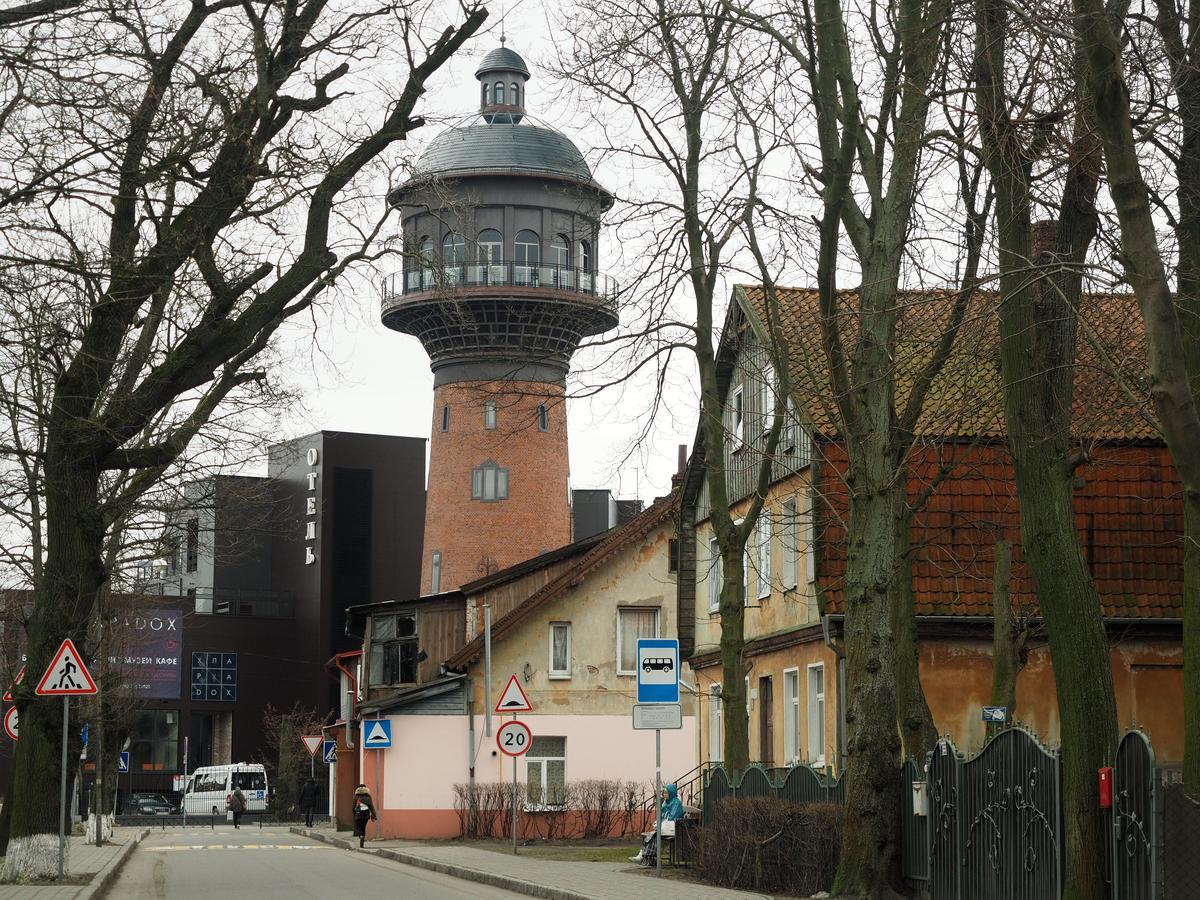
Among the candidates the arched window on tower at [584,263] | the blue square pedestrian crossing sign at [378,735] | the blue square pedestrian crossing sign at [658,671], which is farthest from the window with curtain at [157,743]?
the blue square pedestrian crossing sign at [658,671]

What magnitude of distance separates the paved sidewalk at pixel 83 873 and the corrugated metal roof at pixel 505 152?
2815 centimetres

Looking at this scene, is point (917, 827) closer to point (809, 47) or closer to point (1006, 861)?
point (1006, 861)

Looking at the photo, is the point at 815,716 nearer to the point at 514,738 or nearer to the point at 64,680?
the point at 514,738

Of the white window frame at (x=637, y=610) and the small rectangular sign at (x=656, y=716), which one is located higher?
the white window frame at (x=637, y=610)

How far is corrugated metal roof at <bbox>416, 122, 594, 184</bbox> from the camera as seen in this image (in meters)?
60.2

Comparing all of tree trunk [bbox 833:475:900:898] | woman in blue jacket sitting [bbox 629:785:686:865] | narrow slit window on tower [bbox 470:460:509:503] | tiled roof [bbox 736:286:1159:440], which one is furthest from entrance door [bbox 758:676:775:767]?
narrow slit window on tower [bbox 470:460:509:503]

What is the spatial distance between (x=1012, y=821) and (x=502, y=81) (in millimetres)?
49613

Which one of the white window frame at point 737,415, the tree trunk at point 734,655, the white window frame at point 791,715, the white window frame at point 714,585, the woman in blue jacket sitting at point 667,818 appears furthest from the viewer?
the white window frame at point 714,585

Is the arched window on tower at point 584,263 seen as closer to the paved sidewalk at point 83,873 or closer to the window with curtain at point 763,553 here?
the paved sidewalk at point 83,873

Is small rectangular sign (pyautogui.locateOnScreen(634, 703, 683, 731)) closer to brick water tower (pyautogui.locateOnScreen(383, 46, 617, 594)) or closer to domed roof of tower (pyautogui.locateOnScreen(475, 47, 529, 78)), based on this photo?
brick water tower (pyautogui.locateOnScreen(383, 46, 617, 594))

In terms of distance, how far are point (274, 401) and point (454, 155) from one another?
35501 millimetres

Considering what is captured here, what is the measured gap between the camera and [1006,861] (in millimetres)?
16547

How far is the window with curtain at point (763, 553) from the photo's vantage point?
3216 cm

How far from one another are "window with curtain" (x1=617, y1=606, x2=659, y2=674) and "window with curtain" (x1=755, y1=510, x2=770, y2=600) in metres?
12.2
